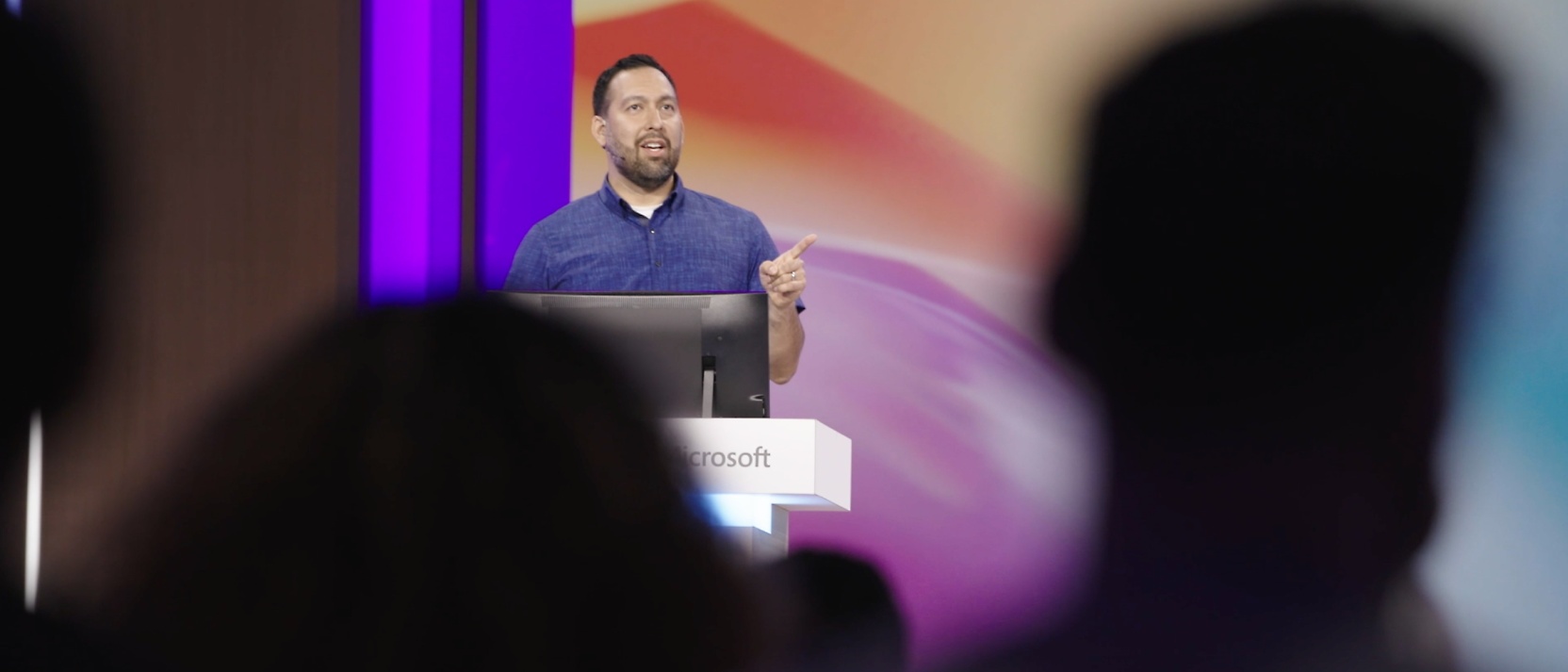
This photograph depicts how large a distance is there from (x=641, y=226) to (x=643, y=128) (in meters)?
0.23

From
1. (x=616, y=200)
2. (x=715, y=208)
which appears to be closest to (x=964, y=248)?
(x=715, y=208)

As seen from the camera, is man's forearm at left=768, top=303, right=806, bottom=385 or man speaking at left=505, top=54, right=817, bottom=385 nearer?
man's forearm at left=768, top=303, right=806, bottom=385

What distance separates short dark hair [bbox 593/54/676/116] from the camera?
11.6 feet

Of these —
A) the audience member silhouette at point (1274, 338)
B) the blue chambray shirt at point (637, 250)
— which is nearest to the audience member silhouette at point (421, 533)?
the blue chambray shirt at point (637, 250)

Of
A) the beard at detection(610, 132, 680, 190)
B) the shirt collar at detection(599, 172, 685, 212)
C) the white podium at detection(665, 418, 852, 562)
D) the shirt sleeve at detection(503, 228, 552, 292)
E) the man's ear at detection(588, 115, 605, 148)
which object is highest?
the man's ear at detection(588, 115, 605, 148)

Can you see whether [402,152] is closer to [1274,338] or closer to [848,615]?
[848,615]

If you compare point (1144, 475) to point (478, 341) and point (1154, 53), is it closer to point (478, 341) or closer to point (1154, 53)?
point (1154, 53)

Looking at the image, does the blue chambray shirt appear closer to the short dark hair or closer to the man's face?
the man's face

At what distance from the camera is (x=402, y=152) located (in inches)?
137

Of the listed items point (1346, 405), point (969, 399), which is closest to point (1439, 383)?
point (1346, 405)

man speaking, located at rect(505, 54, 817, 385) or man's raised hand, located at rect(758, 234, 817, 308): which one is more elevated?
man speaking, located at rect(505, 54, 817, 385)

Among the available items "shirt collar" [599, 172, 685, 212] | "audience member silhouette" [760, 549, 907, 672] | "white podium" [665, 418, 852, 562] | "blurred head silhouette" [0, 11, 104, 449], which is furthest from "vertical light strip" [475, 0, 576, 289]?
"white podium" [665, 418, 852, 562]

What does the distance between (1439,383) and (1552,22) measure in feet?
2.90

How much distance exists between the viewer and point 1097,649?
3.58 metres
